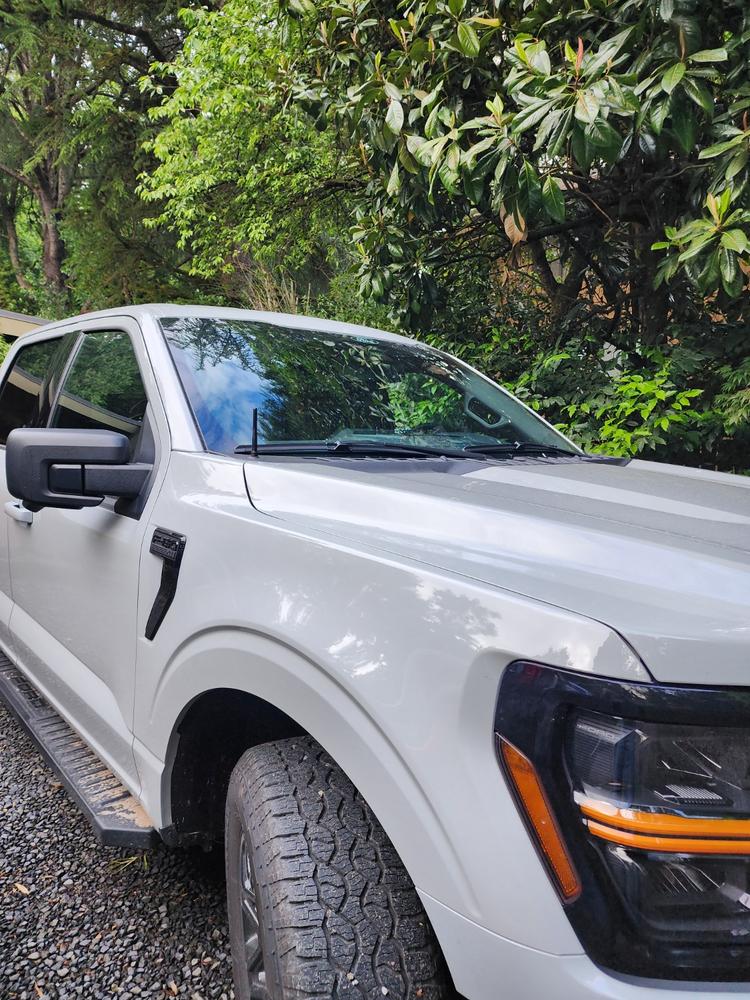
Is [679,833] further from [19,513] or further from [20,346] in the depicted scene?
[20,346]

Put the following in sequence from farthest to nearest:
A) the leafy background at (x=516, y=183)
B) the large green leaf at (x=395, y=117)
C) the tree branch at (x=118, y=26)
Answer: the tree branch at (x=118, y=26)
the large green leaf at (x=395, y=117)
the leafy background at (x=516, y=183)

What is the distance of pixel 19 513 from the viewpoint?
2.56 metres

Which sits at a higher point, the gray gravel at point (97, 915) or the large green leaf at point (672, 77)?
the large green leaf at point (672, 77)

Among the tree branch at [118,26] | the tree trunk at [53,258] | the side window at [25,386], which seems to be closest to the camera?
the side window at [25,386]

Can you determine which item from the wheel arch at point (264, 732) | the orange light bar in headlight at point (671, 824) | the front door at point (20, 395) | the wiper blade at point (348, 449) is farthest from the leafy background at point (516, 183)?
the orange light bar in headlight at point (671, 824)

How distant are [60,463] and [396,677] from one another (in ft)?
3.49

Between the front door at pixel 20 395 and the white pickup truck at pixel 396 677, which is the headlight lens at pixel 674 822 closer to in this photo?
the white pickup truck at pixel 396 677

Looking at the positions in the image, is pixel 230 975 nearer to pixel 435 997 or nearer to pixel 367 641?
pixel 435 997

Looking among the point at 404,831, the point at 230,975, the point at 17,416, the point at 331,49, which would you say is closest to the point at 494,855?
the point at 404,831

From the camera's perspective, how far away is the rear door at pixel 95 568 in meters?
1.88

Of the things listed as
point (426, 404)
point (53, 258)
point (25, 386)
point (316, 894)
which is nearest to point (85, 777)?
point (316, 894)

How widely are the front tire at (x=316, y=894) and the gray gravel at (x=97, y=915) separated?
50cm

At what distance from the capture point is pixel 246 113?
735 centimetres

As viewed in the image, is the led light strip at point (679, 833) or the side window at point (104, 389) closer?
the led light strip at point (679, 833)
